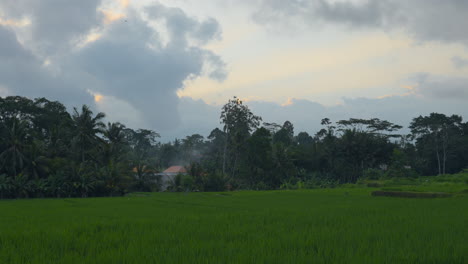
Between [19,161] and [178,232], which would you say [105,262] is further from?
[19,161]

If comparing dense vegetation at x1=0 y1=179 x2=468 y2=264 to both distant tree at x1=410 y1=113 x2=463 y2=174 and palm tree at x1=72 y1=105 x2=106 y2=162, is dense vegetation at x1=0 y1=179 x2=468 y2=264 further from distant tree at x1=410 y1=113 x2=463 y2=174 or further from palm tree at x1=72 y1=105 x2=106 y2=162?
distant tree at x1=410 y1=113 x2=463 y2=174

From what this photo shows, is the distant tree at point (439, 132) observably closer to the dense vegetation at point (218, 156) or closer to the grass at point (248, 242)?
the dense vegetation at point (218, 156)

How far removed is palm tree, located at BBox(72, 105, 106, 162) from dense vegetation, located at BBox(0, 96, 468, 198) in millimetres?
77

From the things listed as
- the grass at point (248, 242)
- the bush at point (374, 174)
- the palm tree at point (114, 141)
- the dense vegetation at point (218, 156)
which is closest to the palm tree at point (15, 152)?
the dense vegetation at point (218, 156)

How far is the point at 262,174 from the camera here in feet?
135

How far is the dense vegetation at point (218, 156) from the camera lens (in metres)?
28.0

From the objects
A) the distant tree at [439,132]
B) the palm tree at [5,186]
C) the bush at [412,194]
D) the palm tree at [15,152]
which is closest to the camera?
the bush at [412,194]

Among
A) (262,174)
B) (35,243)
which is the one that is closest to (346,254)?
(35,243)

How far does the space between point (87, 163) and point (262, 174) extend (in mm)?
18397

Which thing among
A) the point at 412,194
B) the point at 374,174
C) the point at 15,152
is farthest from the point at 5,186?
the point at 374,174

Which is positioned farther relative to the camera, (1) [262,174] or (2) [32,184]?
(1) [262,174]

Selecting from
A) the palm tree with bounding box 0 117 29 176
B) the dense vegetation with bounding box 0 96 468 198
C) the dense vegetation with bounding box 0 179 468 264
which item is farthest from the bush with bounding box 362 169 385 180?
the palm tree with bounding box 0 117 29 176

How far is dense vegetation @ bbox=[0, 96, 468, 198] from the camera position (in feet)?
91.9

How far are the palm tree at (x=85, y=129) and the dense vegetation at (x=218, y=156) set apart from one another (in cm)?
8
